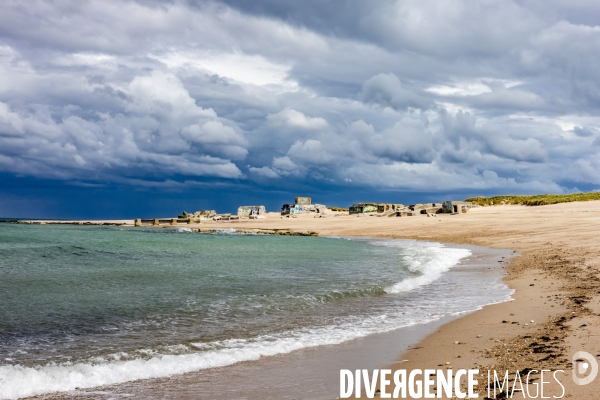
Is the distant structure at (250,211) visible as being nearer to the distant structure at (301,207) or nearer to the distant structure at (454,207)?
the distant structure at (301,207)

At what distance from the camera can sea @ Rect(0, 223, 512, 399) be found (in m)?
8.23

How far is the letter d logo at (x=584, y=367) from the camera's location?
5732 mm

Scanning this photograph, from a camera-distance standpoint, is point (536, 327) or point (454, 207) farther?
point (454, 207)

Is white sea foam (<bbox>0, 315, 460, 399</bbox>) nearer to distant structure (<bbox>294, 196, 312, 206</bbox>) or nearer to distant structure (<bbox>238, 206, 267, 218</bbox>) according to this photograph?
distant structure (<bbox>238, 206, 267, 218</bbox>)

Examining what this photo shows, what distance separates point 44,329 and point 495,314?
1072 centimetres

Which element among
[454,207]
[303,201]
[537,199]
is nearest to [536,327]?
[454,207]

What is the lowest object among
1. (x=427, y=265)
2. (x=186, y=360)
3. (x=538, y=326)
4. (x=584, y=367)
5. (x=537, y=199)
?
(x=186, y=360)

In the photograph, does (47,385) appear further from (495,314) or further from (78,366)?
(495,314)

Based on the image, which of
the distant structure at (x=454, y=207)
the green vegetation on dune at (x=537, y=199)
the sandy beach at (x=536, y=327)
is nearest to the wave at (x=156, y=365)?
the sandy beach at (x=536, y=327)

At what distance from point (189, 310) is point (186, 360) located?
14.0 feet

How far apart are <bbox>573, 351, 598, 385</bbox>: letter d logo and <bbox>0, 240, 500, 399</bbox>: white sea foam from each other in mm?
4433

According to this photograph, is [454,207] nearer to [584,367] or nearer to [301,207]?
[301,207]

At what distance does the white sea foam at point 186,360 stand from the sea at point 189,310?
0.02m

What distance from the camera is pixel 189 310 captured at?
Result: 1249cm
